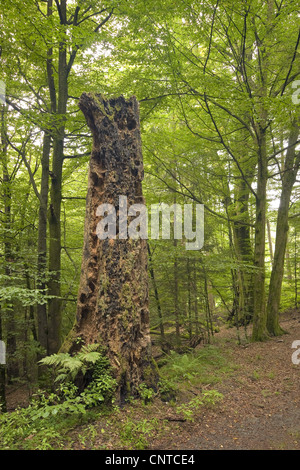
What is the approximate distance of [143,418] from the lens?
13.5ft

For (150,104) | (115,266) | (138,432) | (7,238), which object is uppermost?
(150,104)

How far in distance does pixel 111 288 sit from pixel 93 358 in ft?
3.78

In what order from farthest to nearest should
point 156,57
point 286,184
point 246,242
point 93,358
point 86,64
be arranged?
point 246,242 < point 286,184 < point 86,64 < point 156,57 < point 93,358

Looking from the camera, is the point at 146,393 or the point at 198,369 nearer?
the point at 146,393

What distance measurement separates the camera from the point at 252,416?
4.53 metres

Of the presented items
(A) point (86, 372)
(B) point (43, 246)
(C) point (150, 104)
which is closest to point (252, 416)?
(A) point (86, 372)

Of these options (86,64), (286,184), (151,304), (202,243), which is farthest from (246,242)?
(86,64)

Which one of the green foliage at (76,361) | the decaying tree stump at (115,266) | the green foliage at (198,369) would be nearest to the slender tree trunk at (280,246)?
the green foliage at (198,369)

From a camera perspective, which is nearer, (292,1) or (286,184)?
(292,1)

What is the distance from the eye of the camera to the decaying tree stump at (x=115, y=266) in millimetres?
4773

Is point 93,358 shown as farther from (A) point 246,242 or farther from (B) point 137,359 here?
(A) point 246,242

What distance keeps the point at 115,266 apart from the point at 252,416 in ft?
10.8

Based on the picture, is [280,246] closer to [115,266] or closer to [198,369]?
[198,369]

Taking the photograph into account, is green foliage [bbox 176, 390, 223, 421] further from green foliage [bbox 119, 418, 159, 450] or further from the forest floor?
green foliage [bbox 119, 418, 159, 450]
